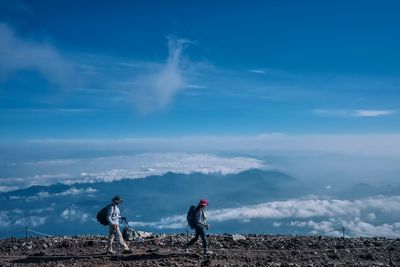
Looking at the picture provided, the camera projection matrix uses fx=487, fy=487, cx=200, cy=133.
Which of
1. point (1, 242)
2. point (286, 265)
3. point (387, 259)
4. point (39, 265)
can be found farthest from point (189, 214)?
point (1, 242)

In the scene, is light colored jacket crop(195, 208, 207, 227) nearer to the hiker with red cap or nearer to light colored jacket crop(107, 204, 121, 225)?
the hiker with red cap

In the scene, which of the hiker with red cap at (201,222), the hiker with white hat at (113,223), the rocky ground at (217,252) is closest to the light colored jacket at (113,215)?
the hiker with white hat at (113,223)

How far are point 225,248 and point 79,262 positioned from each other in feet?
23.6

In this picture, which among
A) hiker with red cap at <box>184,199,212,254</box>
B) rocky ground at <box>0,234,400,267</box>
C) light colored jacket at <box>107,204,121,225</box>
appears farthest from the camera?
hiker with red cap at <box>184,199,212,254</box>

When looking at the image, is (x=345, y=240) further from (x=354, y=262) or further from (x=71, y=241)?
(x=71, y=241)

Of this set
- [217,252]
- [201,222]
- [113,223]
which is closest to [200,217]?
[201,222]

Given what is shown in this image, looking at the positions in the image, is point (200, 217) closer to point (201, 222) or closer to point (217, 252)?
point (201, 222)

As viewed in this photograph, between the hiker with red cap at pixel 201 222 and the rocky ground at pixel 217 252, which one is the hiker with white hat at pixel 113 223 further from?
the hiker with red cap at pixel 201 222

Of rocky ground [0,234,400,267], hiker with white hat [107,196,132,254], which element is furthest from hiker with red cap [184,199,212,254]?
hiker with white hat [107,196,132,254]

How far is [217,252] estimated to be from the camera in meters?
22.2

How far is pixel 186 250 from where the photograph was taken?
22.8 metres

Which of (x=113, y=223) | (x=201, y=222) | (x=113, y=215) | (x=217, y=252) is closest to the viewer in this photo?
(x=113, y=223)

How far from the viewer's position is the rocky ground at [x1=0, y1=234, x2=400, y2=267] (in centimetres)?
2030

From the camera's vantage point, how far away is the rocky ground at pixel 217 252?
799 inches
